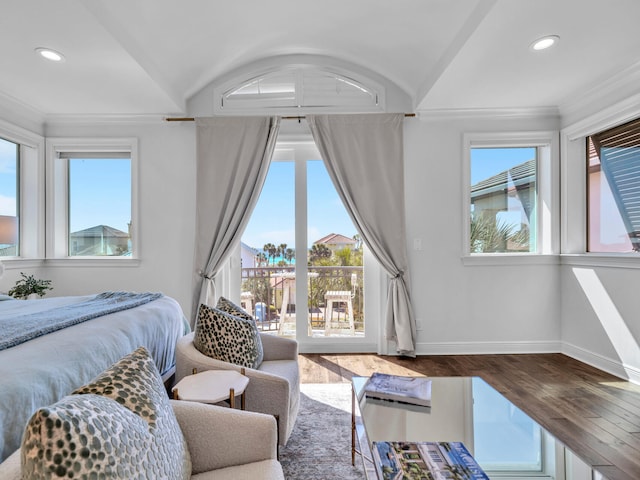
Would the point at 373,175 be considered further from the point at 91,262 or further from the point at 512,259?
the point at 91,262

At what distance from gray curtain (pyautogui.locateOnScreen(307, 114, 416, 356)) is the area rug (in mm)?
1167

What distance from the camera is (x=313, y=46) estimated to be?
11.2 ft

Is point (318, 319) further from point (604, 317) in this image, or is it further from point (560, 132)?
point (560, 132)

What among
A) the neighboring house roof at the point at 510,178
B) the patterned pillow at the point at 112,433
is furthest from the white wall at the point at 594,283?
the patterned pillow at the point at 112,433

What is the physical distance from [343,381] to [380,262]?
116 cm

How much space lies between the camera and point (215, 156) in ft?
11.5

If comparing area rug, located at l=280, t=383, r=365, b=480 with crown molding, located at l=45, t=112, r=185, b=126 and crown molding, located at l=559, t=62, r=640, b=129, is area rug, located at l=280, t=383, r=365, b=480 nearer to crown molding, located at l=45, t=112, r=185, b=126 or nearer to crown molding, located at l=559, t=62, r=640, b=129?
crown molding, located at l=45, t=112, r=185, b=126

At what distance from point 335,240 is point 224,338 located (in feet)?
6.59

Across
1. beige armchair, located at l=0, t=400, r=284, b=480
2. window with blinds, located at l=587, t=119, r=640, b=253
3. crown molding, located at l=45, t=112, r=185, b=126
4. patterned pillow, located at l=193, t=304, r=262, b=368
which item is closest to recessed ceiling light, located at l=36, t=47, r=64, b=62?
crown molding, located at l=45, t=112, r=185, b=126

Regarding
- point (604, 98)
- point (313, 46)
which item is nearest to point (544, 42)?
point (604, 98)

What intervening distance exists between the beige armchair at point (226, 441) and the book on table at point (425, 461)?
0.39 meters

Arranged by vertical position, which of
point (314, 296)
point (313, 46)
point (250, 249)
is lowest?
point (314, 296)

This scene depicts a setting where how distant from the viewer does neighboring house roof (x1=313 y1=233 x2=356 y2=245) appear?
3672 millimetres

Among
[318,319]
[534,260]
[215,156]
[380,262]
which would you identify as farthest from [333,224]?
[534,260]
